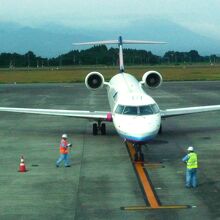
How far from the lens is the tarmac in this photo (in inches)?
551

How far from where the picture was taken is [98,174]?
714 inches

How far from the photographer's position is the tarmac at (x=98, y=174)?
14.0m

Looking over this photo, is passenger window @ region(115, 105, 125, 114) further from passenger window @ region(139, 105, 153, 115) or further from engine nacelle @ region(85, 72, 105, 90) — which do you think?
engine nacelle @ region(85, 72, 105, 90)

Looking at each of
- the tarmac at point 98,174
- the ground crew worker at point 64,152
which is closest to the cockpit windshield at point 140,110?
the tarmac at point 98,174

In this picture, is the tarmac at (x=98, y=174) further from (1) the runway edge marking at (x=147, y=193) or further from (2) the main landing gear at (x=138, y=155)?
(2) the main landing gear at (x=138, y=155)

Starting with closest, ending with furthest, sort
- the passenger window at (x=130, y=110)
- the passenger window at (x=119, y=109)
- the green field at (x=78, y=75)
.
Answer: the passenger window at (x=130, y=110) < the passenger window at (x=119, y=109) < the green field at (x=78, y=75)

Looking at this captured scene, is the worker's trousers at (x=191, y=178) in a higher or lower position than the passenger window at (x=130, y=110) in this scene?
lower

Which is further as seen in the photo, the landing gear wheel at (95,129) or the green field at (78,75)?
the green field at (78,75)

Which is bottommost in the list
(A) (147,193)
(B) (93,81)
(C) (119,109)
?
(A) (147,193)

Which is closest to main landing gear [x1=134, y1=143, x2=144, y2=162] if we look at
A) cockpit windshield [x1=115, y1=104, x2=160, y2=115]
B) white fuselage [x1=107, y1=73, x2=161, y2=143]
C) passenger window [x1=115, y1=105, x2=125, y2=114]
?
white fuselage [x1=107, y1=73, x2=161, y2=143]

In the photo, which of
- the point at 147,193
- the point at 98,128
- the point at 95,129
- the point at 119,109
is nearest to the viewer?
the point at 147,193

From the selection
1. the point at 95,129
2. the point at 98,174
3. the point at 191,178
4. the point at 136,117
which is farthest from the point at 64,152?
the point at 95,129

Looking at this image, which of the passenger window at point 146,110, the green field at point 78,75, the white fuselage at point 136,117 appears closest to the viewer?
→ the white fuselage at point 136,117

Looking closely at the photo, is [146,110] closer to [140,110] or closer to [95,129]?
[140,110]
